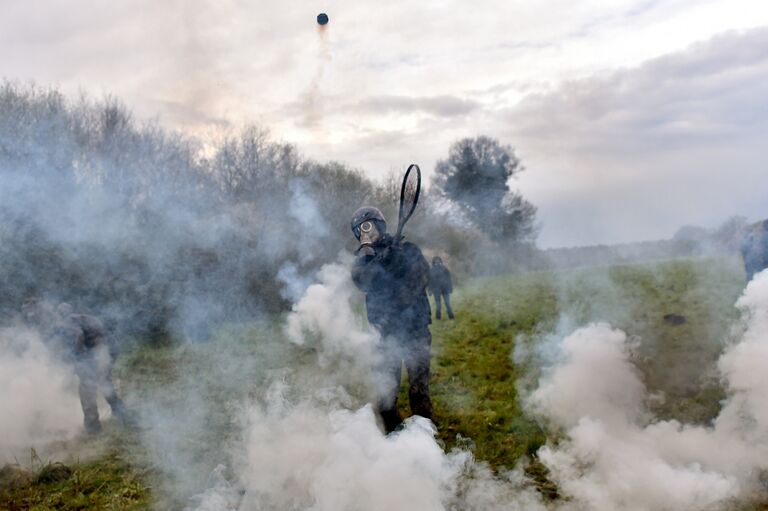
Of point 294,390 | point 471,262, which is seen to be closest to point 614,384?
point 294,390

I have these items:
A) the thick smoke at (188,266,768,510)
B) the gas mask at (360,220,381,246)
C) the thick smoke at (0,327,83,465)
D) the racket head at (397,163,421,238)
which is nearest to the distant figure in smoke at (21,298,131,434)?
the thick smoke at (0,327,83,465)

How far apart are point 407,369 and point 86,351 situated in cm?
491

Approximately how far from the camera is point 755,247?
861 cm

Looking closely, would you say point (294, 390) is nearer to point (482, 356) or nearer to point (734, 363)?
point (482, 356)

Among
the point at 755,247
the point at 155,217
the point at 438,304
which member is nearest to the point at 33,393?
the point at 155,217

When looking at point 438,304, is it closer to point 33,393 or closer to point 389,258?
point 389,258

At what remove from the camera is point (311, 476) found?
19.0 ft

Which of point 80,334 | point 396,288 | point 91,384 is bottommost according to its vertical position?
point 91,384

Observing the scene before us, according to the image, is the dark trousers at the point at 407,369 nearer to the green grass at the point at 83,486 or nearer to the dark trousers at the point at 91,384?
the green grass at the point at 83,486

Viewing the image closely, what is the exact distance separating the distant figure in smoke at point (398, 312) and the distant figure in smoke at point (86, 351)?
4302 mm

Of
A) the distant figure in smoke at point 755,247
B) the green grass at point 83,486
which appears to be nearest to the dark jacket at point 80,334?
the green grass at point 83,486

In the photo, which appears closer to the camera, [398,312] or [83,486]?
[83,486]

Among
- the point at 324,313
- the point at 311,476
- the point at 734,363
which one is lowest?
the point at 311,476

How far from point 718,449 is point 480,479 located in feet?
7.71
